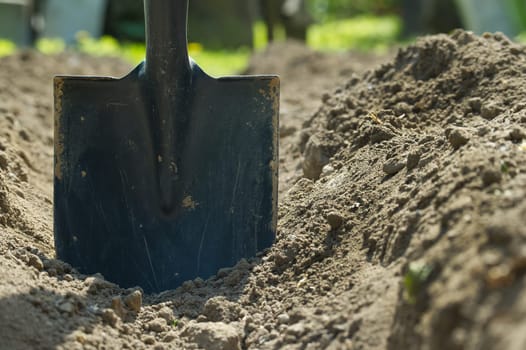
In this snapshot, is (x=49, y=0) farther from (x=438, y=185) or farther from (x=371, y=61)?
(x=438, y=185)

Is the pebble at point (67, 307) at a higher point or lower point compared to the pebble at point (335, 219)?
lower

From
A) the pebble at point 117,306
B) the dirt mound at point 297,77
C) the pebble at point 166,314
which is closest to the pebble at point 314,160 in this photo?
the dirt mound at point 297,77

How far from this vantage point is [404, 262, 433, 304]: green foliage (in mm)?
1927

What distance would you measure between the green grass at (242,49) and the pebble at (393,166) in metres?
4.70

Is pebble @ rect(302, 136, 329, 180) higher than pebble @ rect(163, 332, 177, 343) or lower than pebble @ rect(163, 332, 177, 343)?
higher

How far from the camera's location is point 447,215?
2.11 metres

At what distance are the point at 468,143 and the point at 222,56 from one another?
706cm

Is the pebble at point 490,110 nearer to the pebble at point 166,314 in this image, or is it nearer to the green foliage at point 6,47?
the pebble at point 166,314

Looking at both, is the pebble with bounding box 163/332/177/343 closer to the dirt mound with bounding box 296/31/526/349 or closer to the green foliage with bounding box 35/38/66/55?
the dirt mound with bounding box 296/31/526/349

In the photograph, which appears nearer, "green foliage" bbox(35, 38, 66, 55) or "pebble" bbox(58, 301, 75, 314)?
"pebble" bbox(58, 301, 75, 314)

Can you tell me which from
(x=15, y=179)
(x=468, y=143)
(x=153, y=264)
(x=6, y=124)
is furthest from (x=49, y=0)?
(x=468, y=143)

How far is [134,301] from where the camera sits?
8.60 ft

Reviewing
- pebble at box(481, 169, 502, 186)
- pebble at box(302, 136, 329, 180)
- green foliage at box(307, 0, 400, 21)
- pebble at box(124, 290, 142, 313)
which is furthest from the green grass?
pebble at box(481, 169, 502, 186)

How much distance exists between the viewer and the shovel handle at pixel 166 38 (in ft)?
9.87
